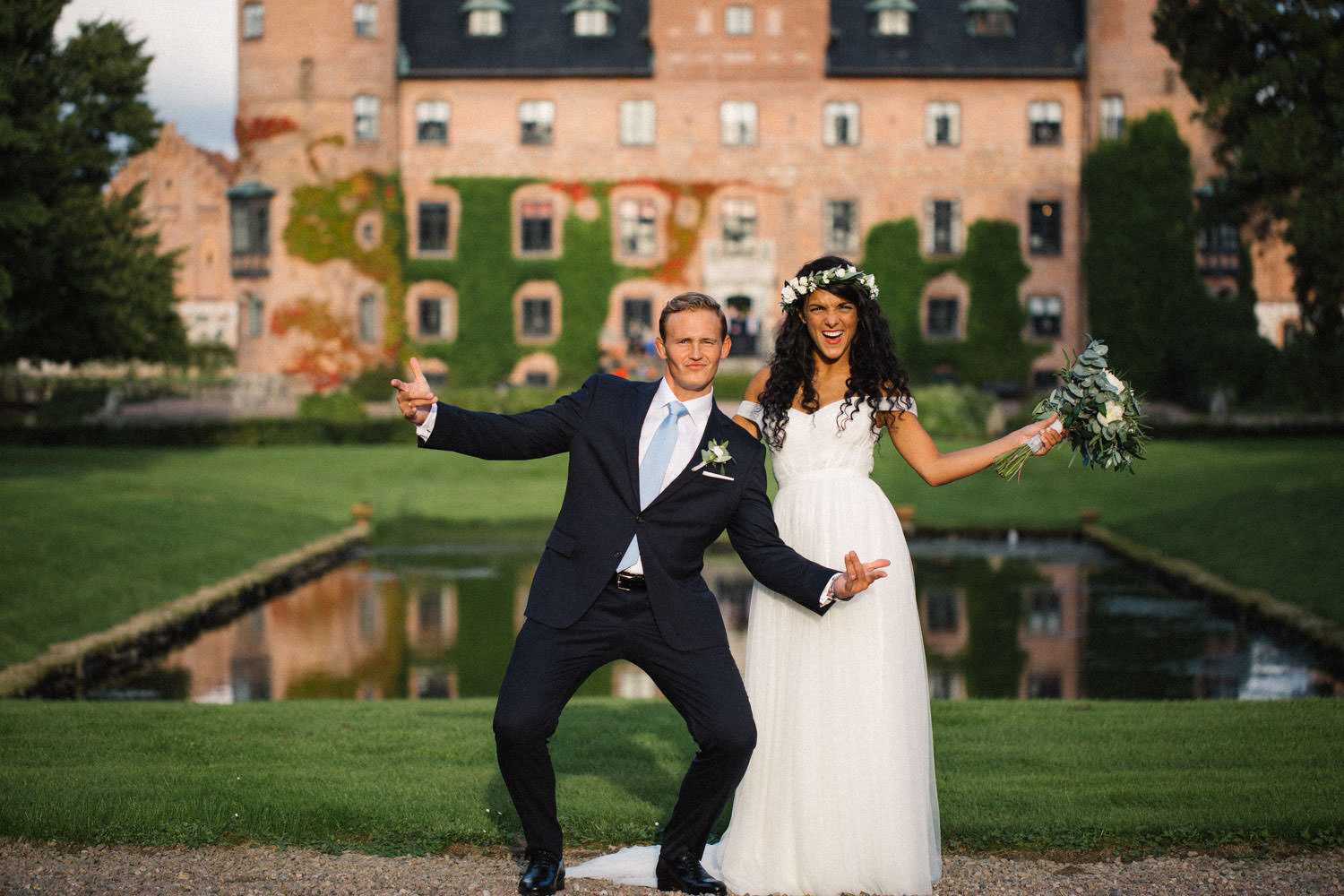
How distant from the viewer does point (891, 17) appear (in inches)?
1706

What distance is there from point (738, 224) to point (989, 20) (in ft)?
34.2

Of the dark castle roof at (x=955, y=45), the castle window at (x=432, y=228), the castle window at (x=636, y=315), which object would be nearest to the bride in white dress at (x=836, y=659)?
the castle window at (x=636, y=315)

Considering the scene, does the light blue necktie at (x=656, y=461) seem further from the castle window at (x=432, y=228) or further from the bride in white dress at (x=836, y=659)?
the castle window at (x=432, y=228)

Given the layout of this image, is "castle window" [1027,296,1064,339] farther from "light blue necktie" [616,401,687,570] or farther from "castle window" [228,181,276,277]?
"light blue necktie" [616,401,687,570]

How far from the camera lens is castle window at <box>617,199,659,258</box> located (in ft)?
140

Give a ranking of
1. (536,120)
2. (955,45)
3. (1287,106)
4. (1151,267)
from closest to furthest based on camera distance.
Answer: (1287,106), (1151,267), (536,120), (955,45)

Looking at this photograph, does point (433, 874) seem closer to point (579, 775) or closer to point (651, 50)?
point (579, 775)

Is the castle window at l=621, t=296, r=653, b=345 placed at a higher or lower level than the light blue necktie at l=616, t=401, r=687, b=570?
higher

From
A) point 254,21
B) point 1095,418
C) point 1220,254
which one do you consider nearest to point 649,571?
point 1095,418

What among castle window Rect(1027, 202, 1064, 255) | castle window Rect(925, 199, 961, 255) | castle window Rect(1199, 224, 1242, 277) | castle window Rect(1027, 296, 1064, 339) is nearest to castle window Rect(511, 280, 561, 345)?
castle window Rect(925, 199, 961, 255)

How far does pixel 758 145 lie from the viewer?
42531mm

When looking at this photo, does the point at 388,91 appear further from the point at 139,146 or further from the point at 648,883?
the point at 648,883

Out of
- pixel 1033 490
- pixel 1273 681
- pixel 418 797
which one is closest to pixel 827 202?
pixel 1033 490

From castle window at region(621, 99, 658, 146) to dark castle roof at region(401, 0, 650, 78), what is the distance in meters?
0.86
